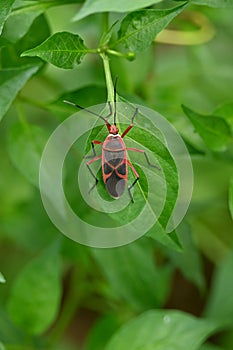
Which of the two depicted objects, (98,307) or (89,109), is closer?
(89,109)

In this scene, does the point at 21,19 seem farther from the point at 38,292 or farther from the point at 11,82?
the point at 38,292

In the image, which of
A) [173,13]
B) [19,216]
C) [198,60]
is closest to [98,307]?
[19,216]

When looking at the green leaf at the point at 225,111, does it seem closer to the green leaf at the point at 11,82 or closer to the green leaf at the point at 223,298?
the green leaf at the point at 11,82

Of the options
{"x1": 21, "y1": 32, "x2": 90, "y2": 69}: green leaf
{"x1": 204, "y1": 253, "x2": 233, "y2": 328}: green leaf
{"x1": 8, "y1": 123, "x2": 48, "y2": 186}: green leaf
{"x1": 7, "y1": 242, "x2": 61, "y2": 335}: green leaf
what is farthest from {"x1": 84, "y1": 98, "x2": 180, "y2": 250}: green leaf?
{"x1": 204, "y1": 253, "x2": 233, "y2": 328}: green leaf

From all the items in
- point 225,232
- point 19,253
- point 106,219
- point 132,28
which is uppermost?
point 132,28

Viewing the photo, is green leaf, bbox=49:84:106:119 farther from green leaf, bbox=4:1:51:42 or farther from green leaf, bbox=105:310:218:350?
green leaf, bbox=105:310:218:350

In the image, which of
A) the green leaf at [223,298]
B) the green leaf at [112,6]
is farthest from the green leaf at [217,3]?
the green leaf at [223,298]

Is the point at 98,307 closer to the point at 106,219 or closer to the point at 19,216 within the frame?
the point at 19,216
